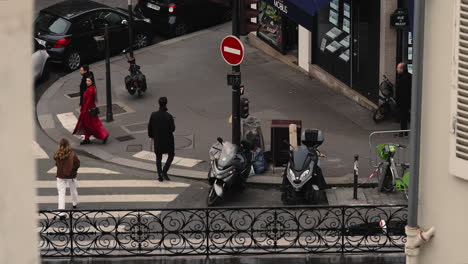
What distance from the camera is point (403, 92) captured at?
17.9 m

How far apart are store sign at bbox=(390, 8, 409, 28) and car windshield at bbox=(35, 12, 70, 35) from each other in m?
8.91

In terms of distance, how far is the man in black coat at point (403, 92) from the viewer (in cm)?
1783

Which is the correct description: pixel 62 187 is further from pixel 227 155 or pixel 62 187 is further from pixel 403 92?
pixel 403 92

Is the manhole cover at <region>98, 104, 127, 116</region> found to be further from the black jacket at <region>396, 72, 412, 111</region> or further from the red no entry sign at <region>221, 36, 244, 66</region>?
the black jacket at <region>396, 72, 412, 111</region>

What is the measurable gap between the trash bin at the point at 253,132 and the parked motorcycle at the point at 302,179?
61.5 inches

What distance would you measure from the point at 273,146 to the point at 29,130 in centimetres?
1362

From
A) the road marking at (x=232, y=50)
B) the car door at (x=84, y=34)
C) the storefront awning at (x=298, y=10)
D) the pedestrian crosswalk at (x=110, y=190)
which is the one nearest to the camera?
the pedestrian crosswalk at (x=110, y=190)


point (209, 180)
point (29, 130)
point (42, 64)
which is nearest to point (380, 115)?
point (209, 180)

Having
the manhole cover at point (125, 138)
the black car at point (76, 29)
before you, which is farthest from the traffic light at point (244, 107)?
the black car at point (76, 29)

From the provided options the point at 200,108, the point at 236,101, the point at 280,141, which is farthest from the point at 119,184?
the point at 200,108

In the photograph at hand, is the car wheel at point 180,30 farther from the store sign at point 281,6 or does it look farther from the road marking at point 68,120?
the store sign at point 281,6

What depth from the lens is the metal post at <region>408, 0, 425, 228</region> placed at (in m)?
7.65

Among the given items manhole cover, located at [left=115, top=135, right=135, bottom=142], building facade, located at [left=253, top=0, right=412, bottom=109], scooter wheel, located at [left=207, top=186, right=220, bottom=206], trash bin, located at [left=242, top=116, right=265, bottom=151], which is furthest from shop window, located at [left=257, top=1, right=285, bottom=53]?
scooter wheel, located at [left=207, top=186, right=220, bottom=206]

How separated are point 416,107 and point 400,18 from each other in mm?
10945
